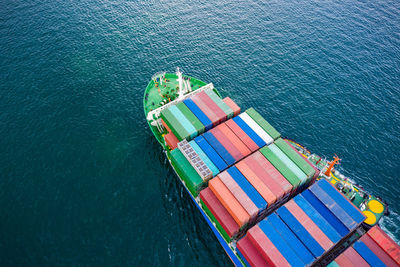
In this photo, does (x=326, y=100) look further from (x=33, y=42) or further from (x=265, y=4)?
(x=33, y=42)

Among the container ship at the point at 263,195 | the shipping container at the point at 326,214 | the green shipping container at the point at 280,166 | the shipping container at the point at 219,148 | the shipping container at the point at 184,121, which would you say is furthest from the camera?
the shipping container at the point at 184,121

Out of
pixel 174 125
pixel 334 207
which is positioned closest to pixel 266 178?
pixel 334 207

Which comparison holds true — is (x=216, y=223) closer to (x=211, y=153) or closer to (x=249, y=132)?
(x=211, y=153)

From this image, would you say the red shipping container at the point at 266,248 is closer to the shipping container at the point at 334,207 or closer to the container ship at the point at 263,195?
the container ship at the point at 263,195

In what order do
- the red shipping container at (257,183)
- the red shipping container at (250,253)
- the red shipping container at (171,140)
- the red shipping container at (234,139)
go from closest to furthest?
the red shipping container at (250,253) < the red shipping container at (257,183) < the red shipping container at (234,139) < the red shipping container at (171,140)

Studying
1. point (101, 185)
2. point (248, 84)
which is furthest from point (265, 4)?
point (101, 185)

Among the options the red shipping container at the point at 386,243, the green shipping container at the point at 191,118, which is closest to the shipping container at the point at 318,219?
the red shipping container at the point at 386,243
